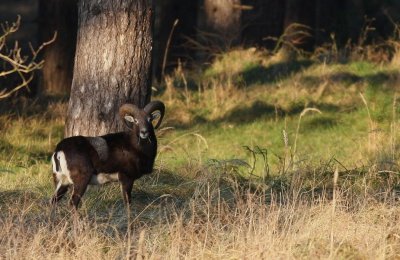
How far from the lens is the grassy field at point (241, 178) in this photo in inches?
346

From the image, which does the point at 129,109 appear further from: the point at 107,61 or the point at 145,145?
the point at 107,61

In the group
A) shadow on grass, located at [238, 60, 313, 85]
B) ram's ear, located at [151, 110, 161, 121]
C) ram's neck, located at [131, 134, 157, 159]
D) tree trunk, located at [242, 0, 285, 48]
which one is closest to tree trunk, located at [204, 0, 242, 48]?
tree trunk, located at [242, 0, 285, 48]

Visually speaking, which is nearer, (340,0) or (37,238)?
(37,238)

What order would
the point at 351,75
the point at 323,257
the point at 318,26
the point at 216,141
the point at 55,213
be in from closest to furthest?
the point at 323,257, the point at 55,213, the point at 216,141, the point at 351,75, the point at 318,26

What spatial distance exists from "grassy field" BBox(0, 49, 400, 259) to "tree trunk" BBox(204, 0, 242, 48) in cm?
40

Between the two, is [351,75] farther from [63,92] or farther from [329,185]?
[329,185]

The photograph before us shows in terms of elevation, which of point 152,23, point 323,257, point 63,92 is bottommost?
point 63,92

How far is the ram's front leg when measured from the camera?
11.2 m

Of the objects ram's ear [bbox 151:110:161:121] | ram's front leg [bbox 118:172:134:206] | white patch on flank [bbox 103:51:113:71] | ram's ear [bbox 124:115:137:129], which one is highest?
white patch on flank [bbox 103:51:113:71]

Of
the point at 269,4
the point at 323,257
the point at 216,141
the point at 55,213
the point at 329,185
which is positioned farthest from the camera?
the point at 269,4

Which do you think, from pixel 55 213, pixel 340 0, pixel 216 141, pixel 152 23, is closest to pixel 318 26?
pixel 340 0

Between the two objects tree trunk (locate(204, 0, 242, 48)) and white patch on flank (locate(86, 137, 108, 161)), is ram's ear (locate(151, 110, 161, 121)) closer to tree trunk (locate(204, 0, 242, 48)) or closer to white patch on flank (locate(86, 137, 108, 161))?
white patch on flank (locate(86, 137, 108, 161))

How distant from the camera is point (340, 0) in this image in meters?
31.7

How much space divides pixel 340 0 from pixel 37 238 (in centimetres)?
2423
